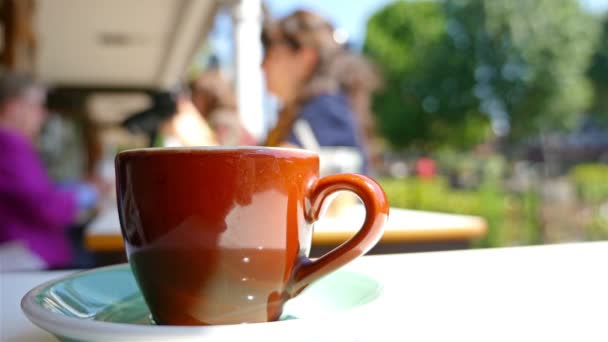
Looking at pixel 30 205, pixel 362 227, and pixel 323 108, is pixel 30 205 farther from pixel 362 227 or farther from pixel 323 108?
pixel 362 227

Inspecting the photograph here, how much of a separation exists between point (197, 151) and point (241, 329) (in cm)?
12

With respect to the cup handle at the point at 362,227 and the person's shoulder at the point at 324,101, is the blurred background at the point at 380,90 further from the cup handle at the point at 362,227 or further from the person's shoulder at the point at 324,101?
the cup handle at the point at 362,227

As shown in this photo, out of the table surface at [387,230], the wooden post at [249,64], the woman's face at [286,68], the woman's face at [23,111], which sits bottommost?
the table surface at [387,230]

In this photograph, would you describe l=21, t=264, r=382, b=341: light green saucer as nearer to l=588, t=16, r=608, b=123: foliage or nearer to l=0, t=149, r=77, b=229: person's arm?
Answer: l=0, t=149, r=77, b=229: person's arm

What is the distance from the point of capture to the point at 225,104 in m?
2.72

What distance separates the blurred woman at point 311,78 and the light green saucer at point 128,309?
1.25 m

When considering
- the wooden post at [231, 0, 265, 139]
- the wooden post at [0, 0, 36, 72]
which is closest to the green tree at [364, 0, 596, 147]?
the wooden post at [231, 0, 265, 139]

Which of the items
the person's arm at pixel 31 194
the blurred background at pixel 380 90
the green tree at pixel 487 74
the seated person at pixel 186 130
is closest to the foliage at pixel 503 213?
the blurred background at pixel 380 90

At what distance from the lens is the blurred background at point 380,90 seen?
6.66ft

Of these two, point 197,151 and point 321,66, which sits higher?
point 321,66

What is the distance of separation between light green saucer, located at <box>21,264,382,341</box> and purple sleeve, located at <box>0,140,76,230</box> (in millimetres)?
1393

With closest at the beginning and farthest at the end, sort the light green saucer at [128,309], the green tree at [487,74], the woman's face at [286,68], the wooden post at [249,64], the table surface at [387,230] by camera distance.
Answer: the light green saucer at [128,309] < the table surface at [387,230] < the woman's face at [286,68] < the wooden post at [249,64] < the green tree at [487,74]

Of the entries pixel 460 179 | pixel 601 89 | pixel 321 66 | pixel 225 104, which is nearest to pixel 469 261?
pixel 321 66

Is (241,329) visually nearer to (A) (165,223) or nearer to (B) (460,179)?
(A) (165,223)
